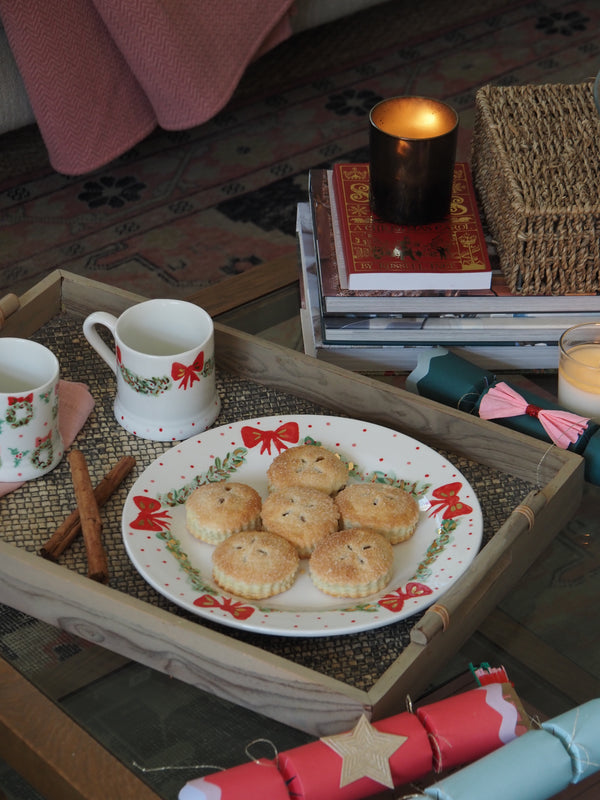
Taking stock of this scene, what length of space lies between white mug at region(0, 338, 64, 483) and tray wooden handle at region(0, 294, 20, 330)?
0.11 m

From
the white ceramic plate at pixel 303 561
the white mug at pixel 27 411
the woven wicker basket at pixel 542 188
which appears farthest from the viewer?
the woven wicker basket at pixel 542 188

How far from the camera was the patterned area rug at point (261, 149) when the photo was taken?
66.6 inches

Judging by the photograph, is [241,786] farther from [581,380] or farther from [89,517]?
[581,380]

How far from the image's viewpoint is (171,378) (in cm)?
87

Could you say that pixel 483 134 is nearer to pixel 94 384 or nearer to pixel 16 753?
pixel 94 384

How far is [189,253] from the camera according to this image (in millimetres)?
1692

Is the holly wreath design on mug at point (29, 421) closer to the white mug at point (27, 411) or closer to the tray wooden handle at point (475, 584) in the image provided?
the white mug at point (27, 411)

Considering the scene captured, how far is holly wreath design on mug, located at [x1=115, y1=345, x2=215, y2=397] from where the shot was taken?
87 cm

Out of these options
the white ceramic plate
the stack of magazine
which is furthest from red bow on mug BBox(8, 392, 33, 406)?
the stack of magazine

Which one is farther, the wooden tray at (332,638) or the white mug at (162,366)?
the white mug at (162,366)

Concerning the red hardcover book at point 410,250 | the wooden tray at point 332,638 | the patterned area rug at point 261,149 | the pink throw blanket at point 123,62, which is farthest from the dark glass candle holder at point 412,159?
the pink throw blanket at point 123,62

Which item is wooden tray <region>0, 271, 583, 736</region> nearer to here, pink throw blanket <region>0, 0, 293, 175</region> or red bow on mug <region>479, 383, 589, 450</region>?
red bow on mug <region>479, 383, 589, 450</region>

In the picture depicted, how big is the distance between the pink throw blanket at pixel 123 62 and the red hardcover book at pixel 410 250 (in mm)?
750

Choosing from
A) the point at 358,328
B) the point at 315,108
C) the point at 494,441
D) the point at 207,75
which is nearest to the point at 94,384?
the point at 358,328
